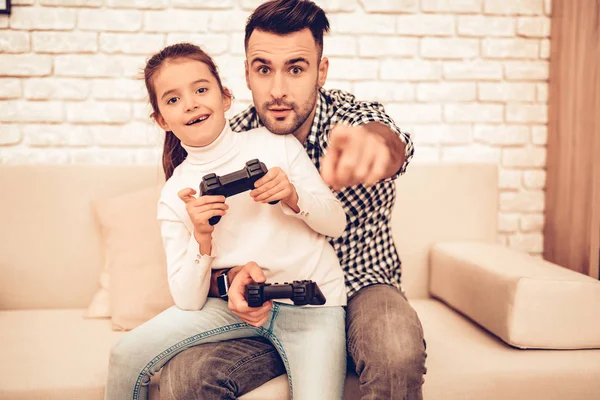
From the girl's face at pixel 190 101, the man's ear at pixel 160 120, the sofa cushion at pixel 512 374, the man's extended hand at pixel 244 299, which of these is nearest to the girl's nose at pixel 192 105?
the girl's face at pixel 190 101

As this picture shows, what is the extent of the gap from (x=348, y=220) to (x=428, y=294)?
1.74ft

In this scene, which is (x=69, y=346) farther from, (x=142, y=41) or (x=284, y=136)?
(x=142, y=41)

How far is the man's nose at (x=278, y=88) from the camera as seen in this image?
1.22 m

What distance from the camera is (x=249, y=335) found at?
45.6 inches

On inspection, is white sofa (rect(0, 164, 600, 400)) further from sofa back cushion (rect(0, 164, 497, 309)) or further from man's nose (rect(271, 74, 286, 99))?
man's nose (rect(271, 74, 286, 99))

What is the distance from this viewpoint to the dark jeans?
99 centimetres

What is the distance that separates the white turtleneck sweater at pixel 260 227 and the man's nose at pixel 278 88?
11 centimetres

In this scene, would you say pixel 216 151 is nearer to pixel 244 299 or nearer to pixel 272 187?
pixel 272 187

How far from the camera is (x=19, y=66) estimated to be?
172 centimetres

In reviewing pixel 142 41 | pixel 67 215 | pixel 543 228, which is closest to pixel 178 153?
pixel 67 215

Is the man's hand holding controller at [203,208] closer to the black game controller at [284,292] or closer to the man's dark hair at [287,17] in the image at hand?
the black game controller at [284,292]

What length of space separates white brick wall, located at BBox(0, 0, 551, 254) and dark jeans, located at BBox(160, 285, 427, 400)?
3.05ft

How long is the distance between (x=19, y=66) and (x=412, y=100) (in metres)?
1.39

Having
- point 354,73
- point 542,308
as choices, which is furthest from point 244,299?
point 354,73
